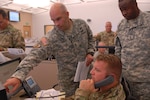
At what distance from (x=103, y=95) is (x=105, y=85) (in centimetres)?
8

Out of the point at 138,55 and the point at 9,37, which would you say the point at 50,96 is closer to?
the point at 138,55

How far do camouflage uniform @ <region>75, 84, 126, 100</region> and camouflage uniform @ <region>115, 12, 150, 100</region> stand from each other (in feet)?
1.53

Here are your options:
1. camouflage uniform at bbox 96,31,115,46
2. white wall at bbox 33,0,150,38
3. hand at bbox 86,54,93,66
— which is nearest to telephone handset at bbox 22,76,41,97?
hand at bbox 86,54,93,66

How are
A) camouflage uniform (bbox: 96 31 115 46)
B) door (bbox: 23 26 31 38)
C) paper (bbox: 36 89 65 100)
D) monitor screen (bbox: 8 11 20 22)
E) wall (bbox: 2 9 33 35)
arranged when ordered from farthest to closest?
door (bbox: 23 26 31 38) < wall (bbox: 2 9 33 35) < monitor screen (bbox: 8 11 20 22) < camouflage uniform (bbox: 96 31 115 46) < paper (bbox: 36 89 65 100)

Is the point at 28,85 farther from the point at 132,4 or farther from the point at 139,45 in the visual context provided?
the point at 132,4

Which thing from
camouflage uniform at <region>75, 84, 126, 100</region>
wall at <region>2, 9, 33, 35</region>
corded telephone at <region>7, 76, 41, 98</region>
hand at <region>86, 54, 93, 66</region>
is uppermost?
wall at <region>2, 9, 33, 35</region>

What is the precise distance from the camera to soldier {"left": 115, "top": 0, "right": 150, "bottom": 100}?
1.58 m

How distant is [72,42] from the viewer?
71.4 inches

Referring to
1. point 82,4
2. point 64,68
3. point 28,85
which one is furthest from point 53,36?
point 82,4

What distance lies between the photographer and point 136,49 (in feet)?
5.28

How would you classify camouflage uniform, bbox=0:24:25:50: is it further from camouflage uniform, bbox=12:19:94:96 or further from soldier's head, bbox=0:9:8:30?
camouflage uniform, bbox=12:19:94:96

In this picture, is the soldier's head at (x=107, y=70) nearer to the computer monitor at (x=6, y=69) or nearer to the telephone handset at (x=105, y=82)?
the telephone handset at (x=105, y=82)

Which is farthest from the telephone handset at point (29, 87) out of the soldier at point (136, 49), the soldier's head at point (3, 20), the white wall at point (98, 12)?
the white wall at point (98, 12)

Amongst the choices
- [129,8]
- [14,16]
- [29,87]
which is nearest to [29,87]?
[29,87]
